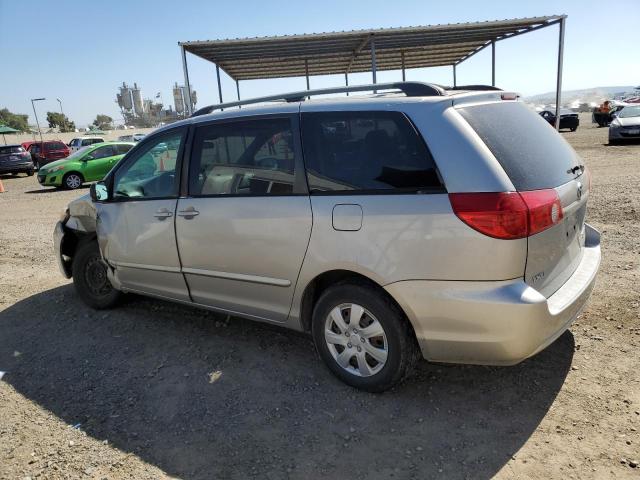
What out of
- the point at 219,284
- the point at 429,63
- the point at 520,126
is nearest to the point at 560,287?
the point at 520,126

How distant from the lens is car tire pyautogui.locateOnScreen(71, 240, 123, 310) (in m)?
4.75

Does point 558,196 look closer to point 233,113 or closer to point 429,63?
point 233,113

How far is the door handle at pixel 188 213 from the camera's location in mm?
3577

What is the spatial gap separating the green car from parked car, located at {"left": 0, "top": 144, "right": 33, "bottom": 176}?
23.0 feet

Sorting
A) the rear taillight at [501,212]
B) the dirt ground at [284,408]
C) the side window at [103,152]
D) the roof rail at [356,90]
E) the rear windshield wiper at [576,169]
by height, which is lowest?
Answer: the dirt ground at [284,408]

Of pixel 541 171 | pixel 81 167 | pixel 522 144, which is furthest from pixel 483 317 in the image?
pixel 81 167

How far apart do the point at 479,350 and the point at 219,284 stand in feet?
6.24

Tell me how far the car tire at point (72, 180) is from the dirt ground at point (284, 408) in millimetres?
13090

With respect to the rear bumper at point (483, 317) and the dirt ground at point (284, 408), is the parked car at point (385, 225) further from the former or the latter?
the dirt ground at point (284, 408)

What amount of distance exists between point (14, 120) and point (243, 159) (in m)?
101

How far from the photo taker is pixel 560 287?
2838mm

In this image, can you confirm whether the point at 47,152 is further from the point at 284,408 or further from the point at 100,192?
the point at 284,408

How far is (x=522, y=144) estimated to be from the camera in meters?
2.77

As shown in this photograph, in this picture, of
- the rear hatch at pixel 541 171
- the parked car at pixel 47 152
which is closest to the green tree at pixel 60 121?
the parked car at pixel 47 152
